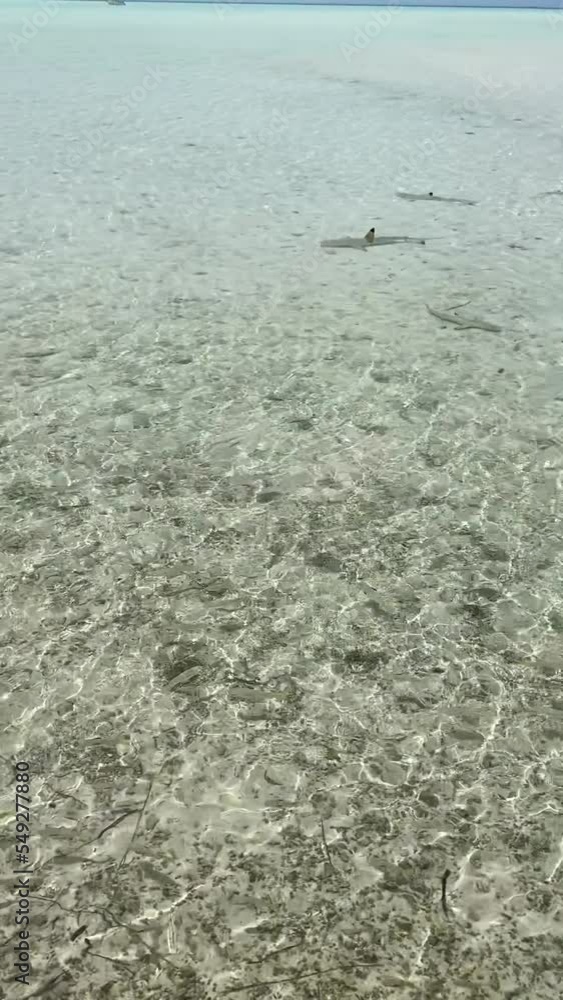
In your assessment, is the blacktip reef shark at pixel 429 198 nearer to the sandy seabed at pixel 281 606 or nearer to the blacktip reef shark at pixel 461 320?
the sandy seabed at pixel 281 606

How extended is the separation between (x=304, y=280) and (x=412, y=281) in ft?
3.13

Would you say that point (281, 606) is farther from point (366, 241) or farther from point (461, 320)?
point (366, 241)

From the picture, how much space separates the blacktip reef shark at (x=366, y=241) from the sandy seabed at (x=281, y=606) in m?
0.18

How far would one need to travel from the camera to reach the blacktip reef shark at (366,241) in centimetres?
800

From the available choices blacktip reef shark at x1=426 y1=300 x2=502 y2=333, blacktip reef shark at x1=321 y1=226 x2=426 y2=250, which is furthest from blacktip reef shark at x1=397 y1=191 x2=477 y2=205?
blacktip reef shark at x1=426 y1=300 x2=502 y2=333

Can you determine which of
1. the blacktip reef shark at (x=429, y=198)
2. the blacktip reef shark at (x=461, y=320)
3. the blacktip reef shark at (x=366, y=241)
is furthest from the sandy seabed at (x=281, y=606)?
the blacktip reef shark at (x=429, y=198)

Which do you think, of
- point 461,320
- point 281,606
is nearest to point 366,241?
point 461,320

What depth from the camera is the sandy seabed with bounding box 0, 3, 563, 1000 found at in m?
2.29

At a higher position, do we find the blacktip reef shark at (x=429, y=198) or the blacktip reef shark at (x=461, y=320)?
the blacktip reef shark at (x=429, y=198)

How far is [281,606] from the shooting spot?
3.49 metres

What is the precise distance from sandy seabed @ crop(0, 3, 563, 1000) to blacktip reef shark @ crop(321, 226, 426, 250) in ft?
0.60

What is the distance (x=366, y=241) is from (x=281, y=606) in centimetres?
556

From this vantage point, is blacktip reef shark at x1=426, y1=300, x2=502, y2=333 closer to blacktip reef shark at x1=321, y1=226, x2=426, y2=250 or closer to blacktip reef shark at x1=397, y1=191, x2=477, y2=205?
blacktip reef shark at x1=321, y1=226, x2=426, y2=250

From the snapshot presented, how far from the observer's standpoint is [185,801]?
8.62 feet
